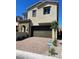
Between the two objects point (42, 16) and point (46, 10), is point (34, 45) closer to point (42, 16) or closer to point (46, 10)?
point (42, 16)

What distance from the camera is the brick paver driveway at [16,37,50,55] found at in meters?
2.57

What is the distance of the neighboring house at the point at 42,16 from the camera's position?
2404 millimetres

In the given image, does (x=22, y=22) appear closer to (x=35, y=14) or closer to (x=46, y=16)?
(x=35, y=14)

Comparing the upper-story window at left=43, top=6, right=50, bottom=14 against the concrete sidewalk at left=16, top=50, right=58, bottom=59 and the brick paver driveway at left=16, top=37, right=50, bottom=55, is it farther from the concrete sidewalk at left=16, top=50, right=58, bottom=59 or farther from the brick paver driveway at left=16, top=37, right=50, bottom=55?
the concrete sidewalk at left=16, top=50, right=58, bottom=59

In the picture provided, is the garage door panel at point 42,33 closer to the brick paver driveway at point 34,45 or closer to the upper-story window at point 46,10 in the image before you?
the brick paver driveway at point 34,45

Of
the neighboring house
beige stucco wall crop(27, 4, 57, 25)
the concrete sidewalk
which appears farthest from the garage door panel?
the concrete sidewalk

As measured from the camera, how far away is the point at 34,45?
9.33 feet

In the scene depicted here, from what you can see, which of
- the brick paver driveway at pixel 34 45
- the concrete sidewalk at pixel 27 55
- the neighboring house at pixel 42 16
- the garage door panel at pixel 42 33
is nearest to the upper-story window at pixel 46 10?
the neighboring house at pixel 42 16

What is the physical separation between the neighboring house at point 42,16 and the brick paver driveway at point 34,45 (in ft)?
0.37

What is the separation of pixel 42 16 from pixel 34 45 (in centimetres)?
70

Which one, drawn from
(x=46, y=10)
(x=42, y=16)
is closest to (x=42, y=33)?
(x=42, y=16)
